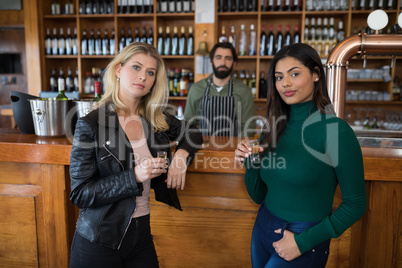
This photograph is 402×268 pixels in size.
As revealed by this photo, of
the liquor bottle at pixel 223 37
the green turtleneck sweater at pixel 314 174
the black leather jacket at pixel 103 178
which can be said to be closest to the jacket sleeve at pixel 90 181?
the black leather jacket at pixel 103 178

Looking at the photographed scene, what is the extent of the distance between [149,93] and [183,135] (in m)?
0.25

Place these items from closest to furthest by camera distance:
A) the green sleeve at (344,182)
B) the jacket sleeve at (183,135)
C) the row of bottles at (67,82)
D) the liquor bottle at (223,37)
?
the green sleeve at (344,182) < the jacket sleeve at (183,135) < the liquor bottle at (223,37) < the row of bottles at (67,82)

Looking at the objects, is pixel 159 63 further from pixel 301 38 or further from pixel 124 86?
pixel 301 38

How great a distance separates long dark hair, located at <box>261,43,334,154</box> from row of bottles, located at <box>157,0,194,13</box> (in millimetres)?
3348

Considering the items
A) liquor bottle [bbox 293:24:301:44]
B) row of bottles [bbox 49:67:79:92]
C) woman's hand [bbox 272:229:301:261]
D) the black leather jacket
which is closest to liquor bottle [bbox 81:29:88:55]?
row of bottles [bbox 49:67:79:92]

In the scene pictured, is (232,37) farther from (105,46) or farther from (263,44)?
(105,46)

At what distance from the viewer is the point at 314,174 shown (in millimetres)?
1102

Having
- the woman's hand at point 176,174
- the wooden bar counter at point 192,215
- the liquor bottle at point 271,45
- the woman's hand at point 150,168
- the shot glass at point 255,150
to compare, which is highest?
the liquor bottle at point 271,45

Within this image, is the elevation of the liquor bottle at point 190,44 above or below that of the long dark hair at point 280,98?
above

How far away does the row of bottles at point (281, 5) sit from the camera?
13.5 feet

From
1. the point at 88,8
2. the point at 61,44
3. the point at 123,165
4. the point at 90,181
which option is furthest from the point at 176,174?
the point at 61,44

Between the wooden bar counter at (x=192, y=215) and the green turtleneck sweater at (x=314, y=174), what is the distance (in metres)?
0.44

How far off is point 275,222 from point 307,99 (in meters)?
0.45

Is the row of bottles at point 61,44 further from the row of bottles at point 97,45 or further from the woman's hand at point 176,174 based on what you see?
the woman's hand at point 176,174
